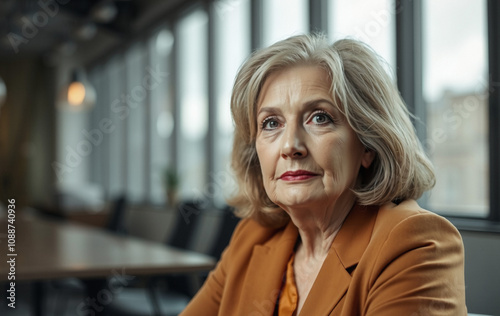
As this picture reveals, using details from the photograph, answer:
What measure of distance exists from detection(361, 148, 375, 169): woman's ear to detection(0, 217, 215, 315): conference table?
1628 millimetres

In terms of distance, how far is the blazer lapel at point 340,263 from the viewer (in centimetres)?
134

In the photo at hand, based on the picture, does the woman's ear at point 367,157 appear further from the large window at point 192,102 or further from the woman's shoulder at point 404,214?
the large window at point 192,102

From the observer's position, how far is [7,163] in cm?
1138

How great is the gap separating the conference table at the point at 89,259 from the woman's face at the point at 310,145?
1552 millimetres

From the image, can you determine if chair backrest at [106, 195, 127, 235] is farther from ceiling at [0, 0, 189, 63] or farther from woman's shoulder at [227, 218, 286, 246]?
woman's shoulder at [227, 218, 286, 246]

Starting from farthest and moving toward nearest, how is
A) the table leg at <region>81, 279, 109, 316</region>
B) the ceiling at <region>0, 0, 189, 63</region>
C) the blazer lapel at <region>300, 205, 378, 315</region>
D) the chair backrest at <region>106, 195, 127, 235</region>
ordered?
the ceiling at <region>0, 0, 189, 63</region> → the chair backrest at <region>106, 195, 127, 235</region> → the table leg at <region>81, 279, 109, 316</region> → the blazer lapel at <region>300, 205, 378, 315</region>

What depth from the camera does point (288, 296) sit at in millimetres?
1519

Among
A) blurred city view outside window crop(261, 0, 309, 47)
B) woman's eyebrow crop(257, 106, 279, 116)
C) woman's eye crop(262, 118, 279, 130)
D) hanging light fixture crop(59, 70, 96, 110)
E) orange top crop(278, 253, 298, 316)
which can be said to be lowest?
orange top crop(278, 253, 298, 316)

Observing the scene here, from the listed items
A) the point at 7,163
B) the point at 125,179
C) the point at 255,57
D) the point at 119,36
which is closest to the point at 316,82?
the point at 255,57

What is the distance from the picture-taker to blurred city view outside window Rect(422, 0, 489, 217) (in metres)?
3.09

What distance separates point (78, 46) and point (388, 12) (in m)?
8.14

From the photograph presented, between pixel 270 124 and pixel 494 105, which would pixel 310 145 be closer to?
pixel 270 124

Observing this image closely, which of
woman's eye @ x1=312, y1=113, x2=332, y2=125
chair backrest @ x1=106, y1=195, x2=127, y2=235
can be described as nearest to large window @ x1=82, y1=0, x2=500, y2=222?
woman's eye @ x1=312, y1=113, x2=332, y2=125

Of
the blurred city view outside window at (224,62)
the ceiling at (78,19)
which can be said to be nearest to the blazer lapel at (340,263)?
the blurred city view outside window at (224,62)
